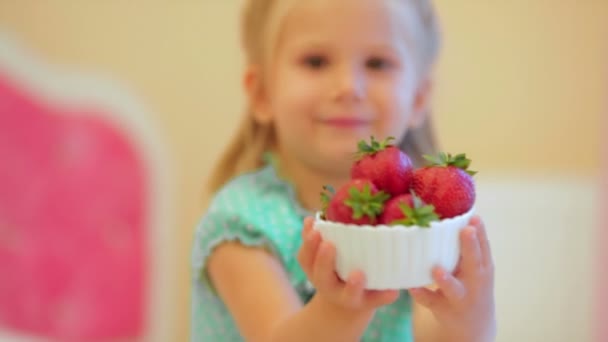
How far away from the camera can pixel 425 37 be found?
2.97ft

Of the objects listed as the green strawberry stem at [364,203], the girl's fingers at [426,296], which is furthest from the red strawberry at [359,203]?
the girl's fingers at [426,296]

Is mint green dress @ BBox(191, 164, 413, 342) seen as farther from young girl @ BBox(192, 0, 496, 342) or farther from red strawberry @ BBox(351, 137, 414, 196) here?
red strawberry @ BBox(351, 137, 414, 196)

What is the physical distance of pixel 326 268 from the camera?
0.55m

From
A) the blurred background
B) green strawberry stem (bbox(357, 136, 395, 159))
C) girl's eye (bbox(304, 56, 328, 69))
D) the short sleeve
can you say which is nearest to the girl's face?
girl's eye (bbox(304, 56, 328, 69))

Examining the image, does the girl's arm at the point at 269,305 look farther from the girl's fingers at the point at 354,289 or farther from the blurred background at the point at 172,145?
the blurred background at the point at 172,145

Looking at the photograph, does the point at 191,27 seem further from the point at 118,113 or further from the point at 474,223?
the point at 474,223

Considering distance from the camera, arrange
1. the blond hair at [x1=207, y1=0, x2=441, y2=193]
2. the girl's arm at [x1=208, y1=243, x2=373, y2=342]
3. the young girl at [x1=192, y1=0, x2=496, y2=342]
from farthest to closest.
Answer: the blond hair at [x1=207, y1=0, x2=441, y2=193]
the young girl at [x1=192, y1=0, x2=496, y2=342]
the girl's arm at [x1=208, y1=243, x2=373, y2=342]

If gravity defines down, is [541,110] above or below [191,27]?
below

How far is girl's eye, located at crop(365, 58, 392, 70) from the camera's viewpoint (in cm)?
83

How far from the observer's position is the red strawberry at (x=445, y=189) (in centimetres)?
53

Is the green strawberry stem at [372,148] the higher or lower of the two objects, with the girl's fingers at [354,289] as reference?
higher

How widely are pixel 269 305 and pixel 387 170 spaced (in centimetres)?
26

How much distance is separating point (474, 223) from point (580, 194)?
2.79 feet

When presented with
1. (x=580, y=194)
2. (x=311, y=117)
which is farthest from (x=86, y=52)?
(x=580, y=194)
